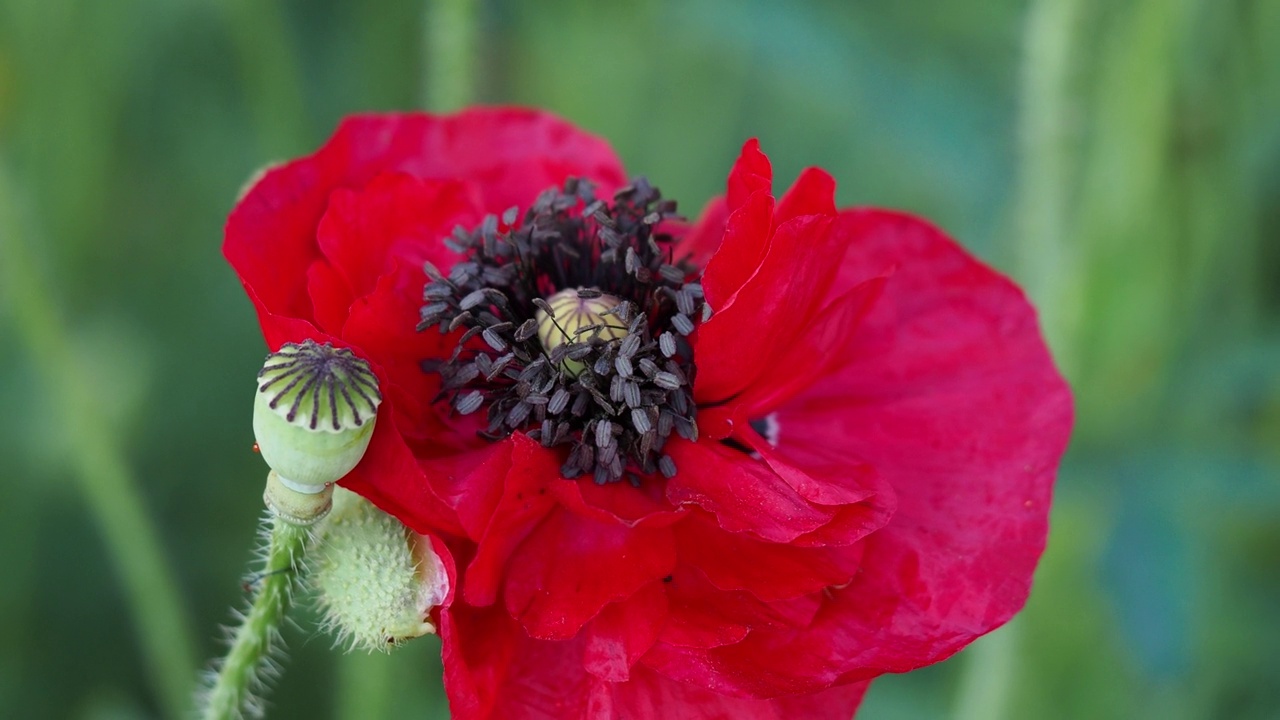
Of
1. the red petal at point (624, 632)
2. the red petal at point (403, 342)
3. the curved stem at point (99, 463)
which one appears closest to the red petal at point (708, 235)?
the red petal at point (403, 342)

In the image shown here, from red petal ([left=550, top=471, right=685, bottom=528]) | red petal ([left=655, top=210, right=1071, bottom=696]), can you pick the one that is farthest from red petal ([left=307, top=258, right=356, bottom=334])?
red petal ([left=655, top=210, right=1071, bottom=696])

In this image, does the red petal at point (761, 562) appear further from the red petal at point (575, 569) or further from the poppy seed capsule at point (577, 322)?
the poppy seed capsule at point (577, 322)

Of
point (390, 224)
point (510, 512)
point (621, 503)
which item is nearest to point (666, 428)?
point (621, 503)

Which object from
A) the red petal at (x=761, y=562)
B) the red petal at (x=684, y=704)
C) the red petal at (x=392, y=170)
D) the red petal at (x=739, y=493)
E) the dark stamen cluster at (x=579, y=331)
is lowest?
the red petal at (x=684, y=704)

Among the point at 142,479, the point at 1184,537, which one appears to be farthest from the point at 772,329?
the point at 142,479

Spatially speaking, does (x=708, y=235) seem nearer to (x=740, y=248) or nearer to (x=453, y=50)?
(x=740, y=248)

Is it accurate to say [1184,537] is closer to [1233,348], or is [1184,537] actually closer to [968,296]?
[1233,348]
